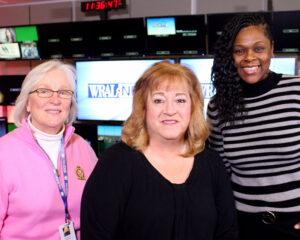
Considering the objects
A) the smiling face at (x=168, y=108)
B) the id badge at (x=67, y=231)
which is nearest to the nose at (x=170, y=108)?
the smiling face at (x=168, y=108)

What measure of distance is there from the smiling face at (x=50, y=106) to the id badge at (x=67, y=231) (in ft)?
1.48

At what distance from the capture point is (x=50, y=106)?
1.62m

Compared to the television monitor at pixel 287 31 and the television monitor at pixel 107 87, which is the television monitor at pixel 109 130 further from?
the television monitor at pixel 287 31

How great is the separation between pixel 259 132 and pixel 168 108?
502 mm

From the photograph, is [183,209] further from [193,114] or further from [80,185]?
[80,185]

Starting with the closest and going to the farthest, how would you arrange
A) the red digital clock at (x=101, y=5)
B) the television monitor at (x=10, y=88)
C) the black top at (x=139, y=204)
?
1. the black top at (x=139, y=204)
2. the red digital clock at (x=101, y=5)
3. the television monitor at (x=10, y=88)

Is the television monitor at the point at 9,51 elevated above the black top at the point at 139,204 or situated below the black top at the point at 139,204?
above

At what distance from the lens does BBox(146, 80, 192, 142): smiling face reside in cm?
126

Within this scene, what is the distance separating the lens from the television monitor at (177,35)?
3.58 meters

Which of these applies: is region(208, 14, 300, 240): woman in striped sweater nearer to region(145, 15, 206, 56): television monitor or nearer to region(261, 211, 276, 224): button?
region(261, 211, 276, 224): button

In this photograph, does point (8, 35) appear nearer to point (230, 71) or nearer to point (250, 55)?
point (230, 71)

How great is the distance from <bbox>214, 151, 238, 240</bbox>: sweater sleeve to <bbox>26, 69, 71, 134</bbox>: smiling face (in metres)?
0.80

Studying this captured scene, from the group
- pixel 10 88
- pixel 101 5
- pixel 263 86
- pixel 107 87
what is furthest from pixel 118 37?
pixel 263 86

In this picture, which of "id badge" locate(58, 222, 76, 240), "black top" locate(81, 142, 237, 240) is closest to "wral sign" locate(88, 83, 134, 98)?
"id badge" locate(58, 222, 76, 240)
